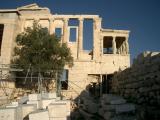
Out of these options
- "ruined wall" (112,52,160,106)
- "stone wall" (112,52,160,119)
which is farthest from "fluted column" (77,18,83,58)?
"stone wall" (112,52,160,119)

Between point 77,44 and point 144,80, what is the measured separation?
16847mm

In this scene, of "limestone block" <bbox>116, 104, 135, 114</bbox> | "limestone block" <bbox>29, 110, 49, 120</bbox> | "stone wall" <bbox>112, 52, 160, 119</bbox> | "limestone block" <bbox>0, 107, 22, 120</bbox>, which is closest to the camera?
"limestone block" <bbox>29, 110, 49, 120</bbox>

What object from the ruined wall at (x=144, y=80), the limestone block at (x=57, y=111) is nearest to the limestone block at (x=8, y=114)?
the limestone block at (x=57, y=111)

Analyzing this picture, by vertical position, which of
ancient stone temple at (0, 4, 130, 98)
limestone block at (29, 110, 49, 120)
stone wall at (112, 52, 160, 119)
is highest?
ancient stone temple at (0, 4, 130, 98)

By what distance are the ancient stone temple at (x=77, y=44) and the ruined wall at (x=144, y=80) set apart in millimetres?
11569

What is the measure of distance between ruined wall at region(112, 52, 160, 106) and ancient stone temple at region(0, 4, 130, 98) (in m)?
11.6

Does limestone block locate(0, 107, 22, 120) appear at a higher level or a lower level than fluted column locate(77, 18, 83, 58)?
lower

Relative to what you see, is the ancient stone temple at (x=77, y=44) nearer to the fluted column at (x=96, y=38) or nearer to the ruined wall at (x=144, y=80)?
the fluted column at (x=96, y=38)

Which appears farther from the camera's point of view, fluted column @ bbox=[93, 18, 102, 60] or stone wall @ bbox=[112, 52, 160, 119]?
fluted column @ bbox=[93, 18, 102, 60]

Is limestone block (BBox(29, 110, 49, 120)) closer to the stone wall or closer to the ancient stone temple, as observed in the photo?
the stone wall

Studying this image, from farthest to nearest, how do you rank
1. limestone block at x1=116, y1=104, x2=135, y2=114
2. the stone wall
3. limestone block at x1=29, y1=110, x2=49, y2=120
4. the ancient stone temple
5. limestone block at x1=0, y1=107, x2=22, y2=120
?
the ancient stone temple, limestone block at x1=116, y1=104, x2=135, y2=114, the stone wall, limestone block at x1=0, y1=107, x2=22, y2=120, limestone block at x1=29, y1=110, x2=49, y2=120

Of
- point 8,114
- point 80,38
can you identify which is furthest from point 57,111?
point 80,38

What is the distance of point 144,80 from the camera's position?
1102 centimetres

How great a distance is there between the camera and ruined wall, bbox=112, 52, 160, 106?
9.76 metres
